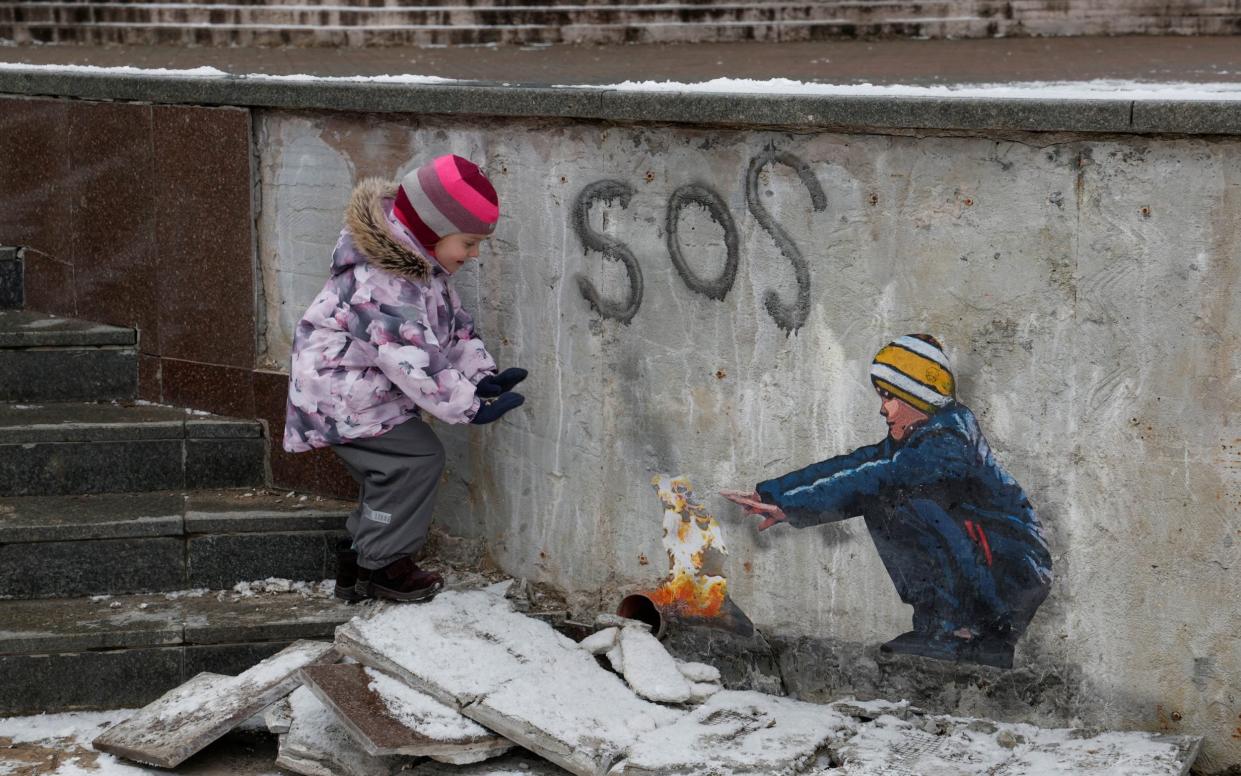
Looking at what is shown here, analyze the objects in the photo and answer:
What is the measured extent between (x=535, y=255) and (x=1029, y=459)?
1545mm

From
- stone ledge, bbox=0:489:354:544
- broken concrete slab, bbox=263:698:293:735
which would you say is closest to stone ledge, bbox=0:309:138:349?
stone ledge, bbox=0:489:354:544

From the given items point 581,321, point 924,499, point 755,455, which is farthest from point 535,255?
point 924,499

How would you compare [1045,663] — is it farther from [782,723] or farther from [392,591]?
[392,591]

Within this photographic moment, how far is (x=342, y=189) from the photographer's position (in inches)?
207

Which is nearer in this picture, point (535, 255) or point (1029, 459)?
point (1029, 459)

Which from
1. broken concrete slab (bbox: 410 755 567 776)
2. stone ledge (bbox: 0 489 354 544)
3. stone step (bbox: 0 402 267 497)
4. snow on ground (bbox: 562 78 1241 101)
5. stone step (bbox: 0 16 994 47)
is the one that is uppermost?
stone step (bbox: 0 16 994 47)

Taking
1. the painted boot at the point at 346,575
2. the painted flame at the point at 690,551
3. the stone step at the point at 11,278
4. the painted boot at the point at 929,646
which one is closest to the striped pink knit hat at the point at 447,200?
the painted flame at the point at 690,551

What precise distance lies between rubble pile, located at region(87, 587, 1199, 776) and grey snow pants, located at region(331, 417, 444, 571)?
19cm

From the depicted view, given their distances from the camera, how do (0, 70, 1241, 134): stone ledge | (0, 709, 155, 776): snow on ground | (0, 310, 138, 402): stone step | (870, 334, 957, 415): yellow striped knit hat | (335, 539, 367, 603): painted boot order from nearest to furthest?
(0, 70, 1241, 134): stone ledge
(870, 334, 957, 415): yellow striped knit hat
(0, 709, 155, 776): snow on ground
(335, 539, 367, 603): painted boot
(0, 310, 138, 402): stone step

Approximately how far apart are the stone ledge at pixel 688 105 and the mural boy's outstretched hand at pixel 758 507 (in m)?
1.02

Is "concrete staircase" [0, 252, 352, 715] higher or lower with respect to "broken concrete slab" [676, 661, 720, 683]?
higher

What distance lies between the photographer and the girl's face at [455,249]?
464cm

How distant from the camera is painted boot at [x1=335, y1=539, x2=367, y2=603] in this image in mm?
4980

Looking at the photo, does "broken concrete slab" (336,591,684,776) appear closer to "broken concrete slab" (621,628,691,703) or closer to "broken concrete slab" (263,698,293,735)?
"broken concrete slab" (621,628,691,703)
